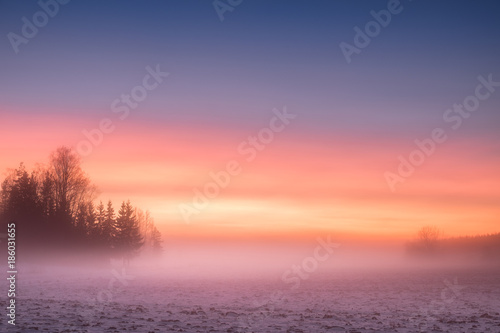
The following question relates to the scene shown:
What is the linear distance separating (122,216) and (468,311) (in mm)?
76067

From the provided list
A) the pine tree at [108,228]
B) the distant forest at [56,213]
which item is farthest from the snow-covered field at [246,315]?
the pine tree at [108,228]

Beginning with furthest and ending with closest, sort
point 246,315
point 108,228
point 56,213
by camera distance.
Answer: point 108,228 < point 56,213 < point 246,315

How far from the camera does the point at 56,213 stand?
240 feet

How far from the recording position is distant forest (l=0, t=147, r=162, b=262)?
224 ft

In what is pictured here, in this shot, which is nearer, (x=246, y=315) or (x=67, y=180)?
(x=246, y=315)

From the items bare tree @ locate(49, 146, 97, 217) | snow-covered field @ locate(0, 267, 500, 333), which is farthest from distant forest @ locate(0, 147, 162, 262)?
snow-covered field @ locate(0, 267, 500, 333)

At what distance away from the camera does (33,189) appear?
70438mm

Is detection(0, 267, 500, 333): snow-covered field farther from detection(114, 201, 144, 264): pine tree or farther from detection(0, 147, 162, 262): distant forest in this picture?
detection(114, 201, 144, 264): pine tree

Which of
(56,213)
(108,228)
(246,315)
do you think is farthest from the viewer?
(108,228)

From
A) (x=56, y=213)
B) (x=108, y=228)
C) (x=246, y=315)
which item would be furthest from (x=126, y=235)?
(x=246, y=315)

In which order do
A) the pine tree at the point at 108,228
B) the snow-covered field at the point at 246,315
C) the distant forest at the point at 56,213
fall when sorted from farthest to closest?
the pine tree at the point at 108,228 → the distant forest at the point at 56,213 → the snow-covered field at the point at 246,315

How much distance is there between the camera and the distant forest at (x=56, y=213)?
6819 cm

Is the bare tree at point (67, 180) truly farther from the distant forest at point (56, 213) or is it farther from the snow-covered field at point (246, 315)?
the snow-covered field at point (246, 315)

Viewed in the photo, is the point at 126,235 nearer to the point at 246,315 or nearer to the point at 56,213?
the point at 56,213
